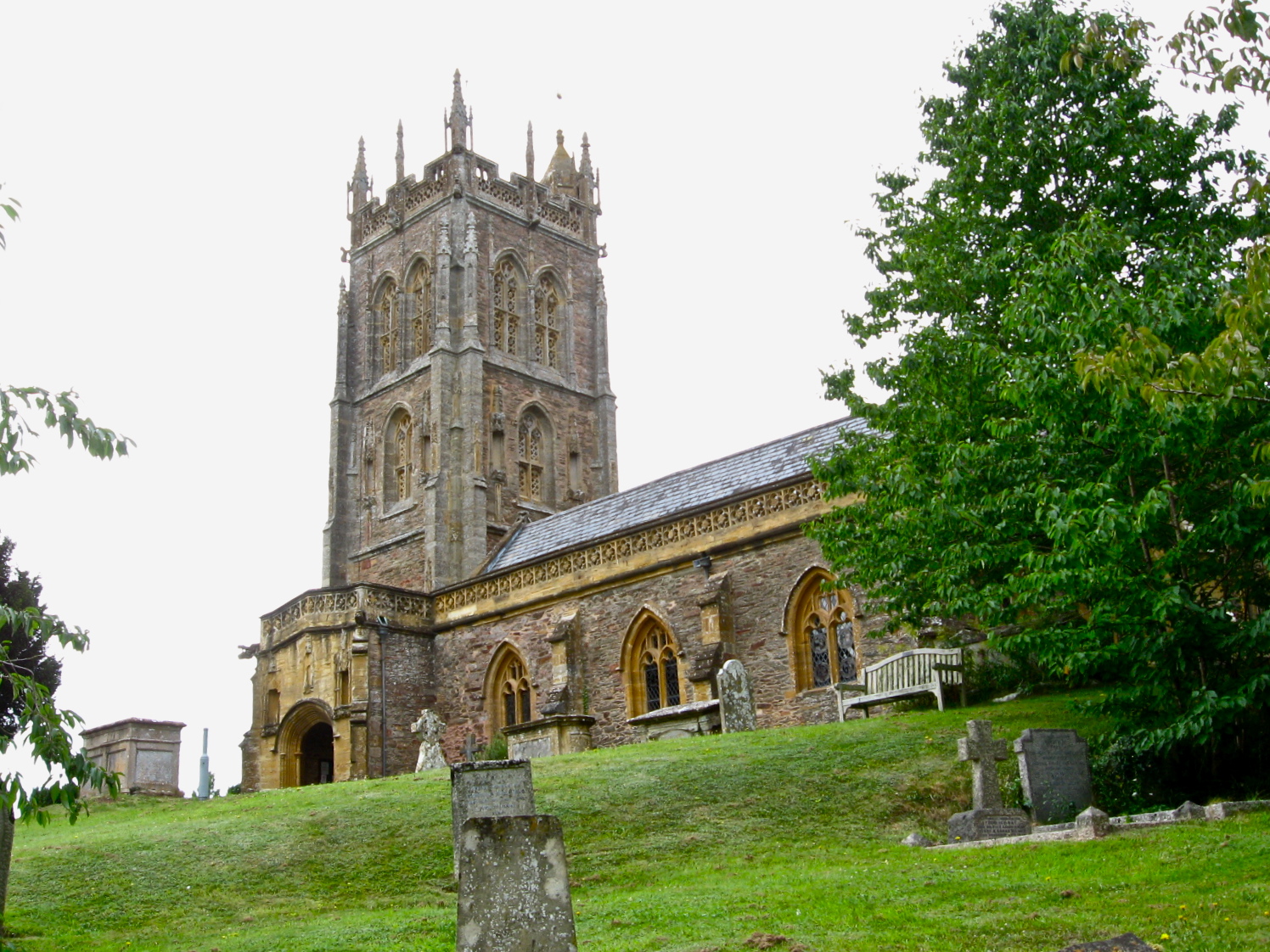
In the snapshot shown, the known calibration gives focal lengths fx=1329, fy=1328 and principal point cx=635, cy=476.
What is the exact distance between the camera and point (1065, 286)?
1351cm

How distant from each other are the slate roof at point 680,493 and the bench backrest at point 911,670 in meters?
5.36

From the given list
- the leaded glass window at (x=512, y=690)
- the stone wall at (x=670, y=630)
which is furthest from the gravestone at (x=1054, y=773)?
the leaded glass window at (x=512, y=690)

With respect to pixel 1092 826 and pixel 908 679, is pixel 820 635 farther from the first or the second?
pixel 1092 826

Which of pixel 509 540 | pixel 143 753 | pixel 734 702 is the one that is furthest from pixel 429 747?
pixel 509 540

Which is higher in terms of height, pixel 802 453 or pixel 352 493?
pixel 352 493

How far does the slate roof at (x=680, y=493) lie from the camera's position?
28.5m

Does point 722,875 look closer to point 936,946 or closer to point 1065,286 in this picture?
point 936,946

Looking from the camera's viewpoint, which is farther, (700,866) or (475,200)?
(475,200)

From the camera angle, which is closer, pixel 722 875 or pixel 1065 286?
pixel 722 875

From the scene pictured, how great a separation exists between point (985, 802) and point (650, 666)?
1492 cm

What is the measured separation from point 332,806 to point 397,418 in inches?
1158

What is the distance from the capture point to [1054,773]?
43.8 feet

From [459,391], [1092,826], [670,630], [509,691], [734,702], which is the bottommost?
[1092,826]

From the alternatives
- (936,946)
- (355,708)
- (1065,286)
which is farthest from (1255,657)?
(355,708)
